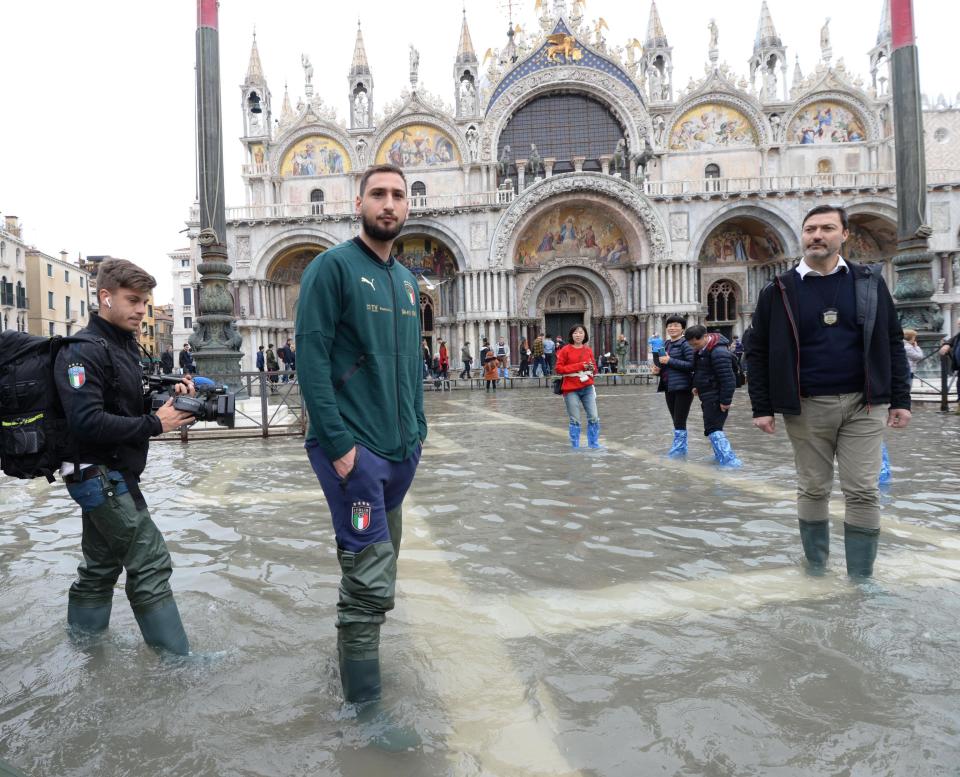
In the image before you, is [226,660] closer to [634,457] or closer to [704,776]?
[704,776]

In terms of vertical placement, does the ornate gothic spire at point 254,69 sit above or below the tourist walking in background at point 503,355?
above

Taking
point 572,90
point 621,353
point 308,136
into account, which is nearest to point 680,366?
point 621,353

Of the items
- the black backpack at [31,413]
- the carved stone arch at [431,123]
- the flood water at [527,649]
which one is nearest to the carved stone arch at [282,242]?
the carved stone arch at [431,123]

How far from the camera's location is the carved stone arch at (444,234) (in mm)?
26625

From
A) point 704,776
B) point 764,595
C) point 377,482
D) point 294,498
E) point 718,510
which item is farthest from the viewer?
point 294,498

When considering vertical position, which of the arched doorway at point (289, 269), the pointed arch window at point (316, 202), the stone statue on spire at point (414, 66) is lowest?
the arched doorway at point (289, 269)

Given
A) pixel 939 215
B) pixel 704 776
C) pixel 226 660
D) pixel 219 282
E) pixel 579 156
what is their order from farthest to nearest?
1. pixel 579 156
2. pixel 939 215
3. pixel 219 282
4. pixel 226 660
5. pixel 704 776

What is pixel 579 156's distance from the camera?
1100 inches

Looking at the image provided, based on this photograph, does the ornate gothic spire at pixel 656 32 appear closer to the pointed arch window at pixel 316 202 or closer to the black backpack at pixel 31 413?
the pointed arch window at pixel 316 202

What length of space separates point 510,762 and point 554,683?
0.51 meters

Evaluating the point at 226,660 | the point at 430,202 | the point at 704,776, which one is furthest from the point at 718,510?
the point at 430,202

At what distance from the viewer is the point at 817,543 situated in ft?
11.6

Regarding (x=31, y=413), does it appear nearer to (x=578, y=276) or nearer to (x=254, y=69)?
(x=578, y=276)

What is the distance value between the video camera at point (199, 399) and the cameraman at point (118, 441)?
0.04 m
